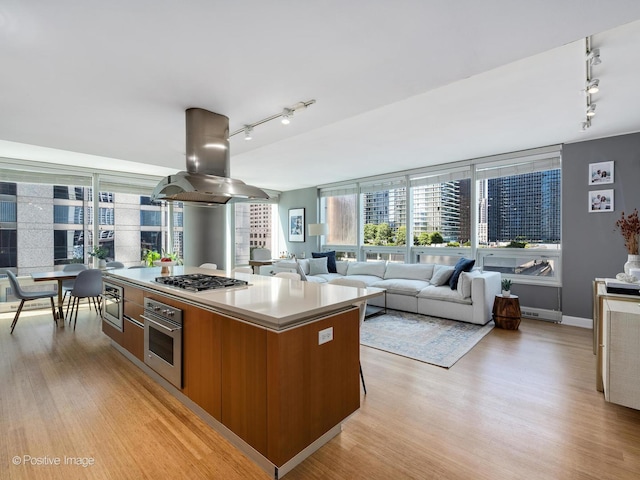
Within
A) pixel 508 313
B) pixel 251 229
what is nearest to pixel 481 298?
pixel 508 313

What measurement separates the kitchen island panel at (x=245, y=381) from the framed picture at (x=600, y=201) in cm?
486

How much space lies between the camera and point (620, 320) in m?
2.04

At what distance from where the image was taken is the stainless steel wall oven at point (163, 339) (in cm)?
222

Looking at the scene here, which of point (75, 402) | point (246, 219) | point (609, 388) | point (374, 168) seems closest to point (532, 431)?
point (609, 388)

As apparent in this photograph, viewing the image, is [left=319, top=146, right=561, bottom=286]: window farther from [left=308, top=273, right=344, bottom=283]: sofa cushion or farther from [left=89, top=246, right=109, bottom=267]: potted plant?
[left=89, top=246, right=109, bottom=267]: potted plant

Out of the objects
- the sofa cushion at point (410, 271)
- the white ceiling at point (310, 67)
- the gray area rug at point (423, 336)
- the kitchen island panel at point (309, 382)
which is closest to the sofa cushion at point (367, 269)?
the sofa cushion at point (410, 271)

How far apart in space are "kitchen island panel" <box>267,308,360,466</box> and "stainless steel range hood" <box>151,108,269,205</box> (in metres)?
1.46

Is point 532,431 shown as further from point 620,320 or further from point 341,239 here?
point 341,239

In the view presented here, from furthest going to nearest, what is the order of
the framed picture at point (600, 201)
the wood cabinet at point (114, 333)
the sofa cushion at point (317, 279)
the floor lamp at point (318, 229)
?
the floor lamp at point (318, 229)
the sofa cushion at point (317, 279)
the framed picture at point (600, 201)
the wood cabinet at point (114, 333)

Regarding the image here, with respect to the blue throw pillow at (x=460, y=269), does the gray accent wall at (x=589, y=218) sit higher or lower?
higher

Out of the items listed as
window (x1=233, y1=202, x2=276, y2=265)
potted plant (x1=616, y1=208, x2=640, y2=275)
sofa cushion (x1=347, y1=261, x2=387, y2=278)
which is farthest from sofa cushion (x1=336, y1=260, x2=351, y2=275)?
potted plant (x1=616, y1=208, x2=640, y2=275)

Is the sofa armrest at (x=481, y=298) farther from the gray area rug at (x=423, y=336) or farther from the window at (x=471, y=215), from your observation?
the window at (x=471, y=215)

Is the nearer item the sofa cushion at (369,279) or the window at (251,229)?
the sofa cushion at (369,279)

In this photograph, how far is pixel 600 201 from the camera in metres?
4.08
